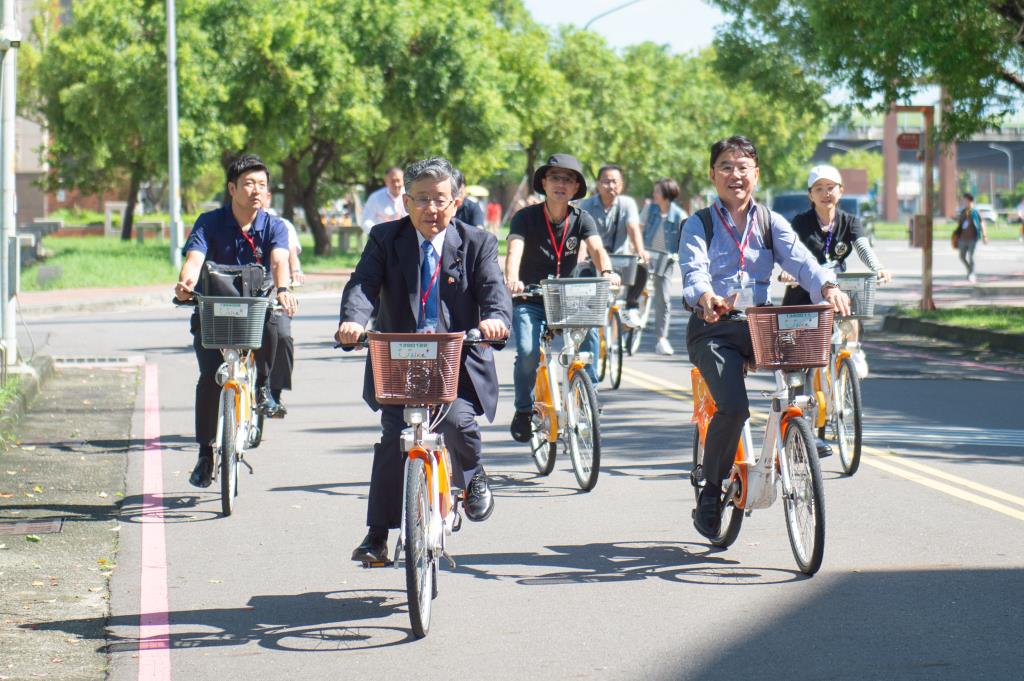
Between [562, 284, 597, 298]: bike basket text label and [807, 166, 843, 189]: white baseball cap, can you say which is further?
[807, 166, 843, 189]: white baseball cap

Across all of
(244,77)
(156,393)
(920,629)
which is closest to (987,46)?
(156,393)

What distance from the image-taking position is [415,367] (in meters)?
5.57

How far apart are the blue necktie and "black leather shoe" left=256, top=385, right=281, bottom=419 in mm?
3402

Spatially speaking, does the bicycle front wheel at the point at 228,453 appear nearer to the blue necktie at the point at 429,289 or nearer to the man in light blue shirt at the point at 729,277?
the blue necktie at the point at 429,289

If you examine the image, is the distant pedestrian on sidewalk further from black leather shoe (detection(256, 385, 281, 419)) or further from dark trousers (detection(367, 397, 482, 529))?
dark trousers (detection(367, 397, 482, 529))

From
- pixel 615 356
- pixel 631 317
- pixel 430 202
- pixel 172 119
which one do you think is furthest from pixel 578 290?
pixel 172 119

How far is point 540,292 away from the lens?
9188mm

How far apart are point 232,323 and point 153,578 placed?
1.80 meters

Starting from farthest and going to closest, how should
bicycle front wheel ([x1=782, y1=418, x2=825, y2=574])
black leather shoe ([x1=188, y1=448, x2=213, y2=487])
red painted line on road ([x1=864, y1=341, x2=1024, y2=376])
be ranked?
red painted line on road ([x1=864, y1=341, x2=1024, y2=376]), black leather shoe ([x1=188, y1=448, x2=213, y2=487]), bicycle front wheel ([x1=782, y1=418, x2=825, y2=574])

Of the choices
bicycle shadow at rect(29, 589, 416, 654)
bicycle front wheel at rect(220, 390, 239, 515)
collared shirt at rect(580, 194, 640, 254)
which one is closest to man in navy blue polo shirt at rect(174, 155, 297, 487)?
bicycle front wheel at rect(220, 390, 239, 515)

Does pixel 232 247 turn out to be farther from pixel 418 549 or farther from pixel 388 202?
pixel 388 202

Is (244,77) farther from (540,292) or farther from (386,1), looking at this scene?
(540,292)

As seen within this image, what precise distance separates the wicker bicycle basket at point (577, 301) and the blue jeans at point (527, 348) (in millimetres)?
572

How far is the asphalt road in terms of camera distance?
550 centimetres
